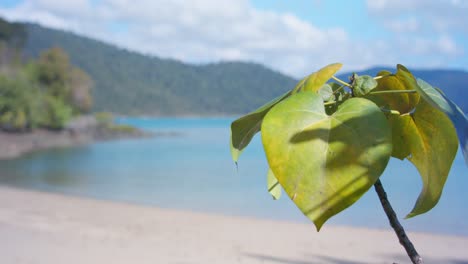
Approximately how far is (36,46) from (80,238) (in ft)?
153

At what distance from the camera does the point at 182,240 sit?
595 cm

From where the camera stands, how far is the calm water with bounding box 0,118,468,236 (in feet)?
28.2

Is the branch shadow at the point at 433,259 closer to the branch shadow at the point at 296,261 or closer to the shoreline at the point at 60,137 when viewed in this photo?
Result: the branch shadow at the point at 296,261

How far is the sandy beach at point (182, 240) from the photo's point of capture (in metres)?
4.92

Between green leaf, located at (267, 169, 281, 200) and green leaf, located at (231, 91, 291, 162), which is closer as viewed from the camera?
green leaf, located at (231, 91, 291, 162)

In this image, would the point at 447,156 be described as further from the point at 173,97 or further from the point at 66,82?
the point at 173,97

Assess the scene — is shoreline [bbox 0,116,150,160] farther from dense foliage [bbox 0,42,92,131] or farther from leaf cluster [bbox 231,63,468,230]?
leaf cluster [bbox 231,63,468,230]

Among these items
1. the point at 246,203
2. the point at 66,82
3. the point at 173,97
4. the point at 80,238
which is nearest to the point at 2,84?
the point at 66,82

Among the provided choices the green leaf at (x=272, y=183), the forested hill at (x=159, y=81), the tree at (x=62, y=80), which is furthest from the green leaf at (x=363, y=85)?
the forested hill at (x=159, y=81)

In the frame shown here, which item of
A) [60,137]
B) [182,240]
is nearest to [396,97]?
[182,240]

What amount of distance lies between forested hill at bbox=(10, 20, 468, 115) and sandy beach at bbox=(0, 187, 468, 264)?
125ft

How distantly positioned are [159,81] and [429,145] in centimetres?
7206

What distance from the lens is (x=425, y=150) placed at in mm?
830

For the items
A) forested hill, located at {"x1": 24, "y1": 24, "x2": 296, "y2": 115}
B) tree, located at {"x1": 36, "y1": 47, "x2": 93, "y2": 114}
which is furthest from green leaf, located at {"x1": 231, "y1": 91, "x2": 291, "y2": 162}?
forested hill, located at {"x1": 24, "y1": 24, "x2": 296, "y2": 115}
